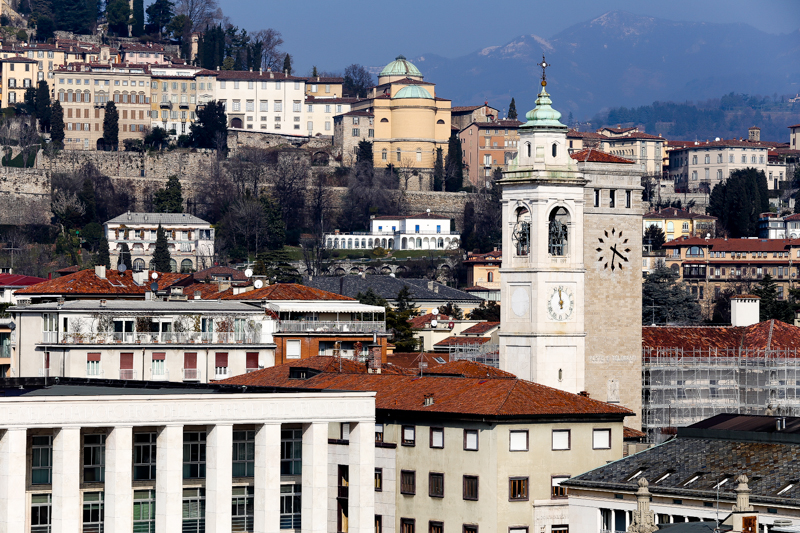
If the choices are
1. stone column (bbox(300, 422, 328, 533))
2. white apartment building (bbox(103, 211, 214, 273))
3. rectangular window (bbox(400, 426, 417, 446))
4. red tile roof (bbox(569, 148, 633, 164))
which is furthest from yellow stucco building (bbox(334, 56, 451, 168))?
stone column (bbox(300, 422, 328, 533))

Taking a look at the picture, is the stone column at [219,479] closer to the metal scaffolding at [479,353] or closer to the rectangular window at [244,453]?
the rectangular window at [244,453]

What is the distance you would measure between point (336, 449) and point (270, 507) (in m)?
4.07

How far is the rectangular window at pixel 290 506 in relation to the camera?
3597cm

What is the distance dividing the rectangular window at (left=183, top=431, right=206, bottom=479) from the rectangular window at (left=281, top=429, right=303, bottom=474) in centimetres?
177

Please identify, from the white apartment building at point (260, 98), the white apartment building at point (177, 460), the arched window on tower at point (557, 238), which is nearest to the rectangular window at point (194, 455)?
the white apartment building at point (177, 460)

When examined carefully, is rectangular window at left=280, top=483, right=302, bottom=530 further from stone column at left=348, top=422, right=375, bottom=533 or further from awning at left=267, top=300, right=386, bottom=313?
awning at left=267, top=300, right=386, bottom=313

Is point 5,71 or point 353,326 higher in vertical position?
point 5,71

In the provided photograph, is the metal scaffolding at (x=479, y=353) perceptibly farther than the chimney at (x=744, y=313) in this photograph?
No

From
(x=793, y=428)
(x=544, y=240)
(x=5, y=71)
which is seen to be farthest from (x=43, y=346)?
(x=5, y=71)

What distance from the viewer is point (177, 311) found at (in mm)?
59156

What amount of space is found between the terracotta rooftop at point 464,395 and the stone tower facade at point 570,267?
13.9 feet

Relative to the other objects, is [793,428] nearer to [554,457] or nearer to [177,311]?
[554,457]

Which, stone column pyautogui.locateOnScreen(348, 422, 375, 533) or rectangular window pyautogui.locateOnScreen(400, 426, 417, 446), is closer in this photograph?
stone column pyautogui.locateOnScreen(348, 422, 375, 533)

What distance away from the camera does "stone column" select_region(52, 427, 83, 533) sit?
32719mm
